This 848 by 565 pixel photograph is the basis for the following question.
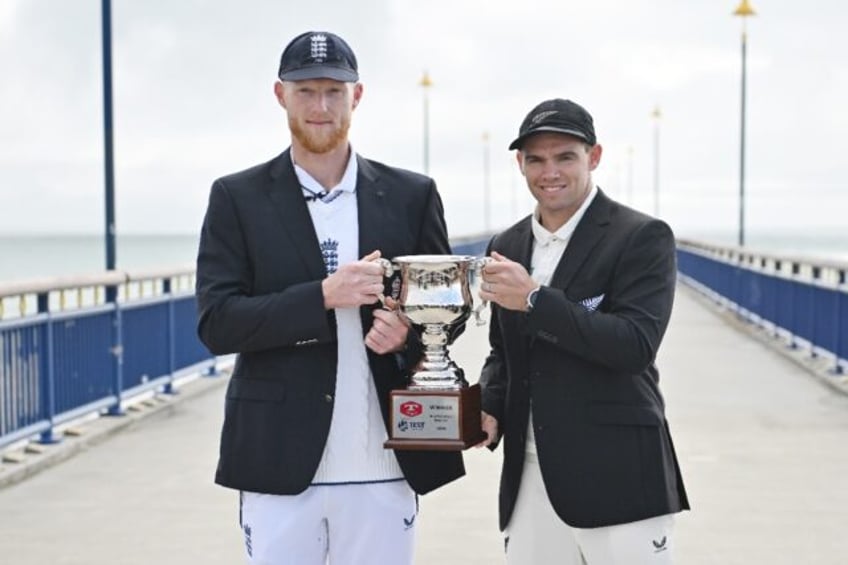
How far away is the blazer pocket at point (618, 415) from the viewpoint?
342 cm

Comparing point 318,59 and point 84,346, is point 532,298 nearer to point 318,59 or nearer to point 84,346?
point 318,59

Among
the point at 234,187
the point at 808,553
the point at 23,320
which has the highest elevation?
the point at 234,187

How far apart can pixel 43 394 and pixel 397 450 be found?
6.12 m

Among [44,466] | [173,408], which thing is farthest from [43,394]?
[173,408]

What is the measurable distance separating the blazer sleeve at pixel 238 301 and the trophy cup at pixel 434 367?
220 millimetres

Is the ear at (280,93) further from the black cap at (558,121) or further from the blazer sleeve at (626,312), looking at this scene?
the blazer sleeve at (626,312)

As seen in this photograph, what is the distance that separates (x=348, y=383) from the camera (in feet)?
11.3

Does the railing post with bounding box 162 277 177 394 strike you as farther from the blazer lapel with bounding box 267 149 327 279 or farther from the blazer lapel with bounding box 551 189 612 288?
the blazer lapel with bounding box 551 189 612 288

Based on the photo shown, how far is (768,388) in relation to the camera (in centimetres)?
1269

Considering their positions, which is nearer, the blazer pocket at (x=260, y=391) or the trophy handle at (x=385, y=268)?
the trophy handle at (x=385, y=268)

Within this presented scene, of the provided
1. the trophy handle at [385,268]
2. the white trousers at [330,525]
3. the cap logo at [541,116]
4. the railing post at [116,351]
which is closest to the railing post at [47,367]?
the railing post at [116,351]

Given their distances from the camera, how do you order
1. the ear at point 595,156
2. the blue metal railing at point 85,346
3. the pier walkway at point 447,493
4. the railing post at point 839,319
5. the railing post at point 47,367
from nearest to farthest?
the ear at point 595,156, the pier walkway at point 447,493, the blue metal railing at point 85,346, the railing post at point 47,367, the railing post at point 839,319

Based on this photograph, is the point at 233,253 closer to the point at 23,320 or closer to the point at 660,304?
the point at 660,304

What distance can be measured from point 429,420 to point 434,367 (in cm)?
15
